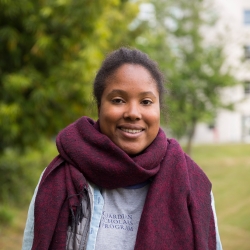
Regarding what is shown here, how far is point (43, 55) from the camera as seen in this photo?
6.66 metres

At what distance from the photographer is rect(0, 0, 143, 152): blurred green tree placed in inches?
245

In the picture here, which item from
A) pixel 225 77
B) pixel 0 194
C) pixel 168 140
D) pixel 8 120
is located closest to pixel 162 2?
pixel 225 77

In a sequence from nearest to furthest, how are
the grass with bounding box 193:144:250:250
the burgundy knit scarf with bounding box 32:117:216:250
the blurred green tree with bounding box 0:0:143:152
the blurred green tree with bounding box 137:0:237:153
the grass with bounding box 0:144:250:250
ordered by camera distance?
the burgundy knit scarf with bounding box 32:117:216:250, the blurred green tree with bounding box 0:0:143:152, the grass with bounding box 0:144:250:250, the grass with bounding box 193:144:250:250, the blurred green tree with bounding box 137:0:237:153

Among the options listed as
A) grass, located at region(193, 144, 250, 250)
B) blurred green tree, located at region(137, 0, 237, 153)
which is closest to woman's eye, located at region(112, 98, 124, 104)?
grass, located at region(193, 144, 250, 250)

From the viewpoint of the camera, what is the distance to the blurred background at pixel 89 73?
638 cm

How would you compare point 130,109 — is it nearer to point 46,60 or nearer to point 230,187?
point 46,60

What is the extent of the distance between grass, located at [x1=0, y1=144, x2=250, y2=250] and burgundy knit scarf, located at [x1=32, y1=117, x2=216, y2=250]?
5.15 m

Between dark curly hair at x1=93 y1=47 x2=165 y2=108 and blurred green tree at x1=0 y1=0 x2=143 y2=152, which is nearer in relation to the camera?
dark curly hair at x1=93 y1=47 x2=165 y2=108

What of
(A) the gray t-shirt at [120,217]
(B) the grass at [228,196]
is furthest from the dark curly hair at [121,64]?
(B) the grass at [228,196]

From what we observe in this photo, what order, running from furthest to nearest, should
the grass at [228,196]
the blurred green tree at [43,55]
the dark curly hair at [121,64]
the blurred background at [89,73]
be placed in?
the grass at [228,196] → the blurred background at [89,73] → the blurred green tree at [43,55] → the dark curly hair at [121,64]

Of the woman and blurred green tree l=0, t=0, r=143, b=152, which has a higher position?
blurred green tree l=0, t=0, r=143, b=152

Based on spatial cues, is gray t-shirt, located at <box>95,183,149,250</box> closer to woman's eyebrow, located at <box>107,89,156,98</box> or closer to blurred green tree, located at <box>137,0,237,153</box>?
woman's eyebrow, located at <box>107,89,156,98</box>

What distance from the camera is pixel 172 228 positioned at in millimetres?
1883

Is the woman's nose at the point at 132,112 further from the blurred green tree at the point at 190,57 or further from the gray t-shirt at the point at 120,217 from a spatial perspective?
the blurred green tree at the point at 190,57
